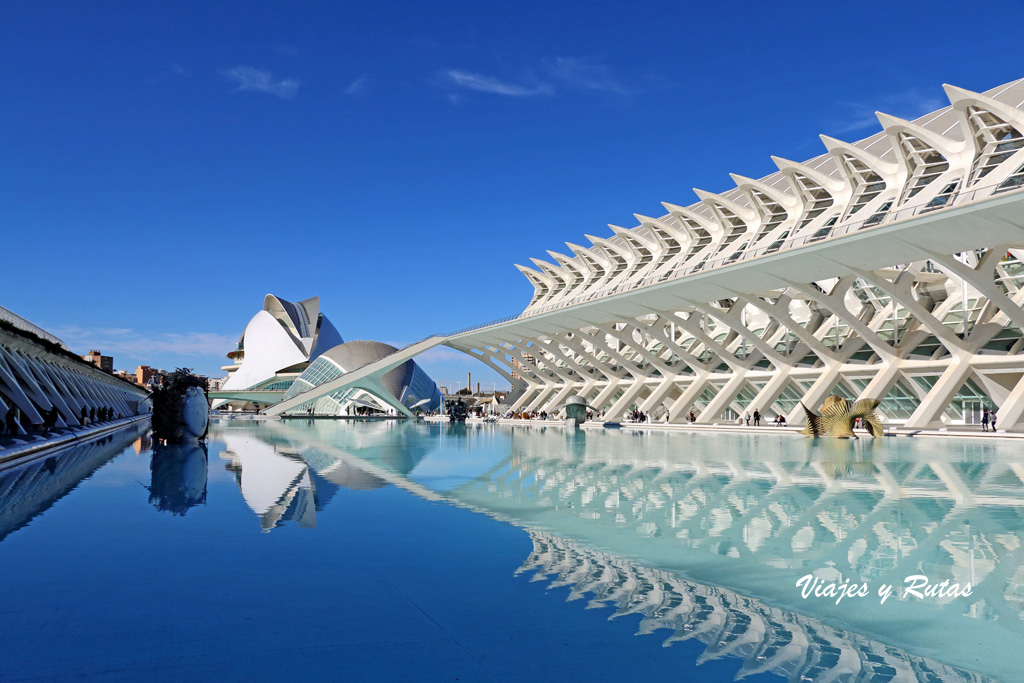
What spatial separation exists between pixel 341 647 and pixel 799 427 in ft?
77.5

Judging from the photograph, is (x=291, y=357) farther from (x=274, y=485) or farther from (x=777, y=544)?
(x=777, y=544)

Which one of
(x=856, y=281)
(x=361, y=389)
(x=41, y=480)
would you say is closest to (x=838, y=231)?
(x=856, y=281)


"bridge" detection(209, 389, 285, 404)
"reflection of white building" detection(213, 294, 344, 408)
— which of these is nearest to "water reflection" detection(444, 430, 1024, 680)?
"bridge" detection(209, 389, 285, 404)

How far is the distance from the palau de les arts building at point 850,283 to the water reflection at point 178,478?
16877 millimetres

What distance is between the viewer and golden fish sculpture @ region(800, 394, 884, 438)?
2017cm

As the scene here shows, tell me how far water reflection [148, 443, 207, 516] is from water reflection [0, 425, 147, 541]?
0.80 m

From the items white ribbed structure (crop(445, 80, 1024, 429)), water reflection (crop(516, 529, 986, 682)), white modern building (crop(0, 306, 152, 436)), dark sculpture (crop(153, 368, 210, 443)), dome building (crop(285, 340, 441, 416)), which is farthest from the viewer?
dome building (crop(285, 340, 441, 416))

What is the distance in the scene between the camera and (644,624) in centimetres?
339

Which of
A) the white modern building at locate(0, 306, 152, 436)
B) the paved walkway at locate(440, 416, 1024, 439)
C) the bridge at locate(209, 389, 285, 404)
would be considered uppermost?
the bridge at locate(209, 389, 285, 404)

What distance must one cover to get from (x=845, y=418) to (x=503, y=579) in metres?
18.5

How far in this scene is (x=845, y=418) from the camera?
2033 centimetres

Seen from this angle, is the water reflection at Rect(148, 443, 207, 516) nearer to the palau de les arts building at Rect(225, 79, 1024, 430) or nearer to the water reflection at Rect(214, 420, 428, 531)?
the water reflection at Rect(214, 420, 428, 531)

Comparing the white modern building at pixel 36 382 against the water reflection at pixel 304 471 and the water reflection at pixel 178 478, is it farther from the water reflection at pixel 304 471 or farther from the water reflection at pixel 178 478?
the water reflection at pixel 304 471

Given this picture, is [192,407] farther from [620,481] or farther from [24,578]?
[24,578]
